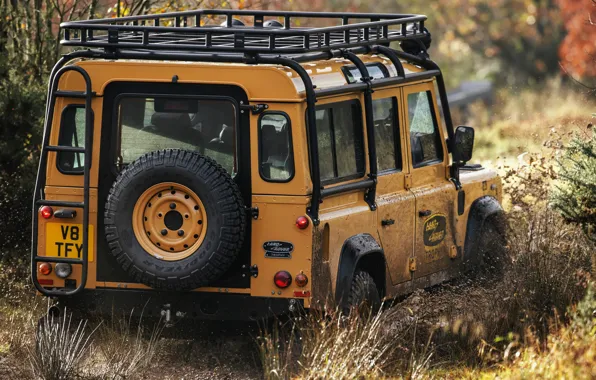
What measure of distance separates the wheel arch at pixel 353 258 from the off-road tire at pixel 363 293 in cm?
6

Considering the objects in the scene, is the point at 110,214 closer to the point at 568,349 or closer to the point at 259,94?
the point at 259,94

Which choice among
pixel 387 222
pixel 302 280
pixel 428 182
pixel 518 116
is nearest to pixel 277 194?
pixel 302 280

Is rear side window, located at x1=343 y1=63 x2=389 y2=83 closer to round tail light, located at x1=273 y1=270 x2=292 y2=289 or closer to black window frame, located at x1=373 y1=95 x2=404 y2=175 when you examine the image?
black window frame, located at x1=373 y1=95 x2=404 y2=175

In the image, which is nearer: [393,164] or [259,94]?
[259,94]

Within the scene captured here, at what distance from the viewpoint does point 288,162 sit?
7520 mm

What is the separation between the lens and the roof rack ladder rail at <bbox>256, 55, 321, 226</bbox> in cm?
749

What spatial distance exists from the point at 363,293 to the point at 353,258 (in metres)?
0.34

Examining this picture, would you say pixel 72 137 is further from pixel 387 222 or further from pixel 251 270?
pixel 387 222

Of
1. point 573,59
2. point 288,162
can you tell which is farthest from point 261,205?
point 573,59

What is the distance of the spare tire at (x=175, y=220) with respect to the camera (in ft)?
23.9

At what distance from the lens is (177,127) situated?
7.75 m

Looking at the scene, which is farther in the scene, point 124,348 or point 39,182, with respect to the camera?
point 39,182

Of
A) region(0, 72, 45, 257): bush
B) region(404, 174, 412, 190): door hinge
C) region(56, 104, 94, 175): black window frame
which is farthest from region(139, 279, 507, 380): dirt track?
region(0, 72, 45, 257): bush

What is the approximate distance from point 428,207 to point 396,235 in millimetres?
622
